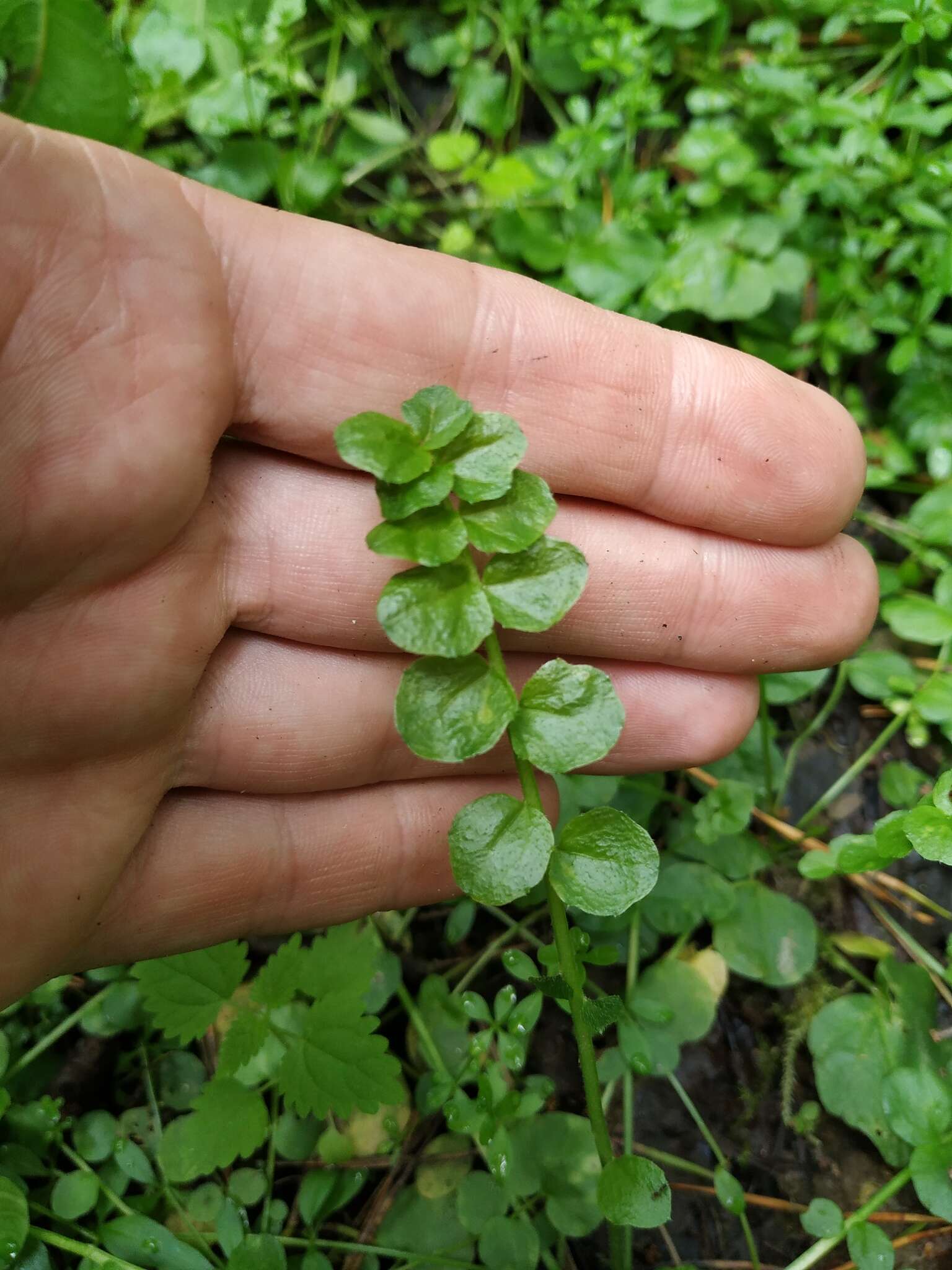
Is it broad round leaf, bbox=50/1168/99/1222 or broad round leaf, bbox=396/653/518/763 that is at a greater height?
broad round leaf, bbox=396/653/518/763

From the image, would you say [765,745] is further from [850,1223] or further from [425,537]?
[425,537]

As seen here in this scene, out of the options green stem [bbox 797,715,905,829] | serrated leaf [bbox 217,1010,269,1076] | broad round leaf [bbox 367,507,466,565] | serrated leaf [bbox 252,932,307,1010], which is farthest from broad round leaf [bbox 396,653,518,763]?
green stem [bbox 797,715,905,829]

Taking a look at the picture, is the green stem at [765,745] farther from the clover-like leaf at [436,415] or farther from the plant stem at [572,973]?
the clover-like leaf at [436,415]

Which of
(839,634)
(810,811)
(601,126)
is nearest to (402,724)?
(839,634)

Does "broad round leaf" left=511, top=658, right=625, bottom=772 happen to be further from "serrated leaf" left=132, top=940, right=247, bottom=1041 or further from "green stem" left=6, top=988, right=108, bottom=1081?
"green stem" left=6, top=988, right=108, bottom=1081

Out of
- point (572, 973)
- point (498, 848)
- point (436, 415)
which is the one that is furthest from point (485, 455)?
point (572, 973)

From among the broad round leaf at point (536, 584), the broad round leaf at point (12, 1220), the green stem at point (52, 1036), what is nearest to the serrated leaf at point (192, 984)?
the green stem at point (52, 1036)

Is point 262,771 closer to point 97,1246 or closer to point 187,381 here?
point 187,381
